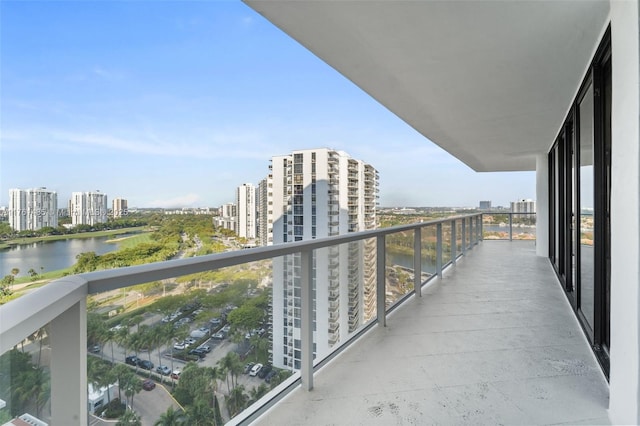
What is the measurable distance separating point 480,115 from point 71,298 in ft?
18.6

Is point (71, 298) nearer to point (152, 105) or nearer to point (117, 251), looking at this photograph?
point (117, 251)

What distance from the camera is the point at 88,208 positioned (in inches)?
251

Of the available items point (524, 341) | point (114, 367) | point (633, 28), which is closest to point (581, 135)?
point (524, 341)

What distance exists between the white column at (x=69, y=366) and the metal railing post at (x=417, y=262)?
→ 4262mm

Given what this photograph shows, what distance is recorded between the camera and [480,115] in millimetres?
5250

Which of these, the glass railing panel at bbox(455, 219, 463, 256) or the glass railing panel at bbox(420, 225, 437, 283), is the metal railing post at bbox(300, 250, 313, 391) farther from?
the glass railing panel at bbox(455, 219, 463, 256)

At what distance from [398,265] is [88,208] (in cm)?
592

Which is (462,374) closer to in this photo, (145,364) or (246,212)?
(145,364)

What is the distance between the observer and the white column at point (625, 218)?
155 cm

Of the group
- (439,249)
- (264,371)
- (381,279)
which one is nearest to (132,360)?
(264,371)

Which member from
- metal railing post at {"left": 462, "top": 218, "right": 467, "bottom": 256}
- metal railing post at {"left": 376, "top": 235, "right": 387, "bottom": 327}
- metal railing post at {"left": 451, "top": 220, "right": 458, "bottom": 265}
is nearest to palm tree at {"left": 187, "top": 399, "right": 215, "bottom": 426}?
metal railing post at {"left": 376, "top": 235, "right": 387, "bottom": 327}

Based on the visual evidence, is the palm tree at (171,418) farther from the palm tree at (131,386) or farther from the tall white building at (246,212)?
the tall white building at (246,212)

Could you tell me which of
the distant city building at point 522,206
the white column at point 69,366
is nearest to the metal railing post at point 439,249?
the white column at point 69,366

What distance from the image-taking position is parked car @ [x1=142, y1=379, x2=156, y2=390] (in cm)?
135
